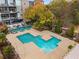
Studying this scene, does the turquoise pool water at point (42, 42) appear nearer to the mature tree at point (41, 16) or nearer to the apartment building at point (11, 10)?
the mature tree at point (41, 16)

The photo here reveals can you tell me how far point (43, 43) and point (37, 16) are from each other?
8287 millimetres

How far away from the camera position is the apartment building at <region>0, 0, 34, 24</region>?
25.4 meters

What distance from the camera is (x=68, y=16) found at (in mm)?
20156

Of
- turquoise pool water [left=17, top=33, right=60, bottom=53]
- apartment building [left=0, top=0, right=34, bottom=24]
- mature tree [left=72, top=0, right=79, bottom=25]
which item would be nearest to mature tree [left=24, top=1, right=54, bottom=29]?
turquoise pool water [left=17, top=33, right=60, bottom=53]

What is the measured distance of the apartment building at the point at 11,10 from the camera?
2535 cm

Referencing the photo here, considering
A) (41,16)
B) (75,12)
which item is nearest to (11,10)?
(41,16)

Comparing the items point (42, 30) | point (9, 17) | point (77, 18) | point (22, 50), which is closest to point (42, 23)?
point (42, 30)

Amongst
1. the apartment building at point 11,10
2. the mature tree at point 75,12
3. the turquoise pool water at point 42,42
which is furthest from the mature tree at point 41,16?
the apartment building at point 11,10

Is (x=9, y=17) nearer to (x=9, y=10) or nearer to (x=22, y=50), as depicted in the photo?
(x=9, y=10)

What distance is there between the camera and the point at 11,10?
2666 cm

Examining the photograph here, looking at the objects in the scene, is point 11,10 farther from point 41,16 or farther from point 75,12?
point 75,12

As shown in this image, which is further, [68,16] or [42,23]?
[68,16]

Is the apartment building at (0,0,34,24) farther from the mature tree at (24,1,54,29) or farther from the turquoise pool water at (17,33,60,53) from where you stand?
the turquoise pool water at (17,33,60,53)

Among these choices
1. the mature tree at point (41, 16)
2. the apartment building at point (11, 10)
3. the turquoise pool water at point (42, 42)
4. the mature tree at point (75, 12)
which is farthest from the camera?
the apartment building at point (11, 10)
